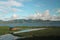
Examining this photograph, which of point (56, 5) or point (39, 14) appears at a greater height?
point (56, 5)

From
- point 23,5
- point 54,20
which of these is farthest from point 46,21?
point 23,5

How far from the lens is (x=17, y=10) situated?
2.50 m

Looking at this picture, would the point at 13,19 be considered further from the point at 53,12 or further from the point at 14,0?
the point at 53,12

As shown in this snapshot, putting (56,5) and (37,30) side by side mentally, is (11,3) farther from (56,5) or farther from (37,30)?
(56,5)

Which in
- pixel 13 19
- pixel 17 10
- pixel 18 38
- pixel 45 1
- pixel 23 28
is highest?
pixel 45 1

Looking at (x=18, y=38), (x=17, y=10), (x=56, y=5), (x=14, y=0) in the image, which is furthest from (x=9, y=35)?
(x=56, y=5)

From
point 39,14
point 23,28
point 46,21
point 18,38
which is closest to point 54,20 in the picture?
point 46,21

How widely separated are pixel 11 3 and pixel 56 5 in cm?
94

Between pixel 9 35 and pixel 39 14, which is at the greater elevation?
pixel 39 14

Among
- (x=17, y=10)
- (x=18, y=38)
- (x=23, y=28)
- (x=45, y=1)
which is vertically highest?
(x=45, y=1)

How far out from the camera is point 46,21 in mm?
2572

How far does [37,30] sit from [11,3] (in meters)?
0.78

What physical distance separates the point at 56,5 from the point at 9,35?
1.15 metres

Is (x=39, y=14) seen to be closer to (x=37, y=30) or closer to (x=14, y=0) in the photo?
(x=37, y=30)
